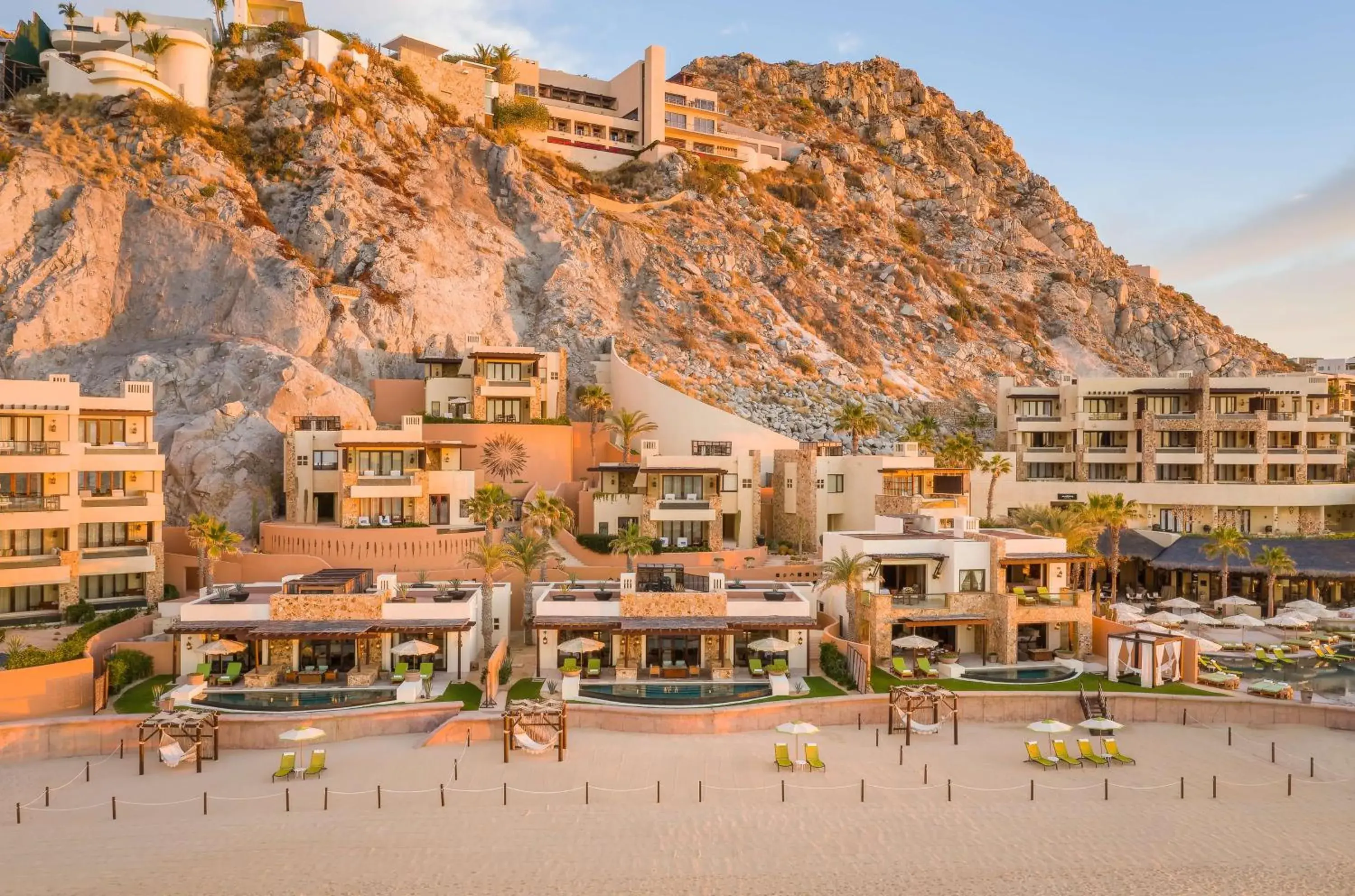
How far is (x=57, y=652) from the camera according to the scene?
34.3m

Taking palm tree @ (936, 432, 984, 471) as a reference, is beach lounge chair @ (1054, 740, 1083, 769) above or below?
below

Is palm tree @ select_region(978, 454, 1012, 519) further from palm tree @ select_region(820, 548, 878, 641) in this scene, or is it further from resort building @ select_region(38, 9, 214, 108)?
resort building @ select_region(38, 9, 214, 108)

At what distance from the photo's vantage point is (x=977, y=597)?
41.8 m

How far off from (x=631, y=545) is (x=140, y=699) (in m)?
21.7

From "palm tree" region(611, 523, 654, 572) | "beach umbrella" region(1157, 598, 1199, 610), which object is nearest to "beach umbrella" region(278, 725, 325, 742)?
"palm tree" region(611, 523, 654, 572)

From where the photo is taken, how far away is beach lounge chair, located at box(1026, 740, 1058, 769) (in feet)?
97.3

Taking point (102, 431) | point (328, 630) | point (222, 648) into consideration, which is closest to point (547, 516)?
point (328, 630)

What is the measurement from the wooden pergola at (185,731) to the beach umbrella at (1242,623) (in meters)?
47.4

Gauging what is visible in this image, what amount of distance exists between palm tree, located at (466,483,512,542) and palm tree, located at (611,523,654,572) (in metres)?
6.06

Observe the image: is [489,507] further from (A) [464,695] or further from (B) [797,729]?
(B) [797,729]

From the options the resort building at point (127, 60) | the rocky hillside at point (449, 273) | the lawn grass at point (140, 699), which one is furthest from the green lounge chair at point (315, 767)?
the resort building at point (127, 60)

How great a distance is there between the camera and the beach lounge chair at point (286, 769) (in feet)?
91.8

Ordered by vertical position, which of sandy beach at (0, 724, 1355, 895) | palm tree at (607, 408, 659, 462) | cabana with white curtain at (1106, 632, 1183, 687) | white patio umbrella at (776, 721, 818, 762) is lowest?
sandy beach at (0, 724, 1355, 895)

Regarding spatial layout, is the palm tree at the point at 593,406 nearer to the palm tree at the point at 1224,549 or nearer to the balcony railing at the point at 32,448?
the balcony railing at the point at 32,448
